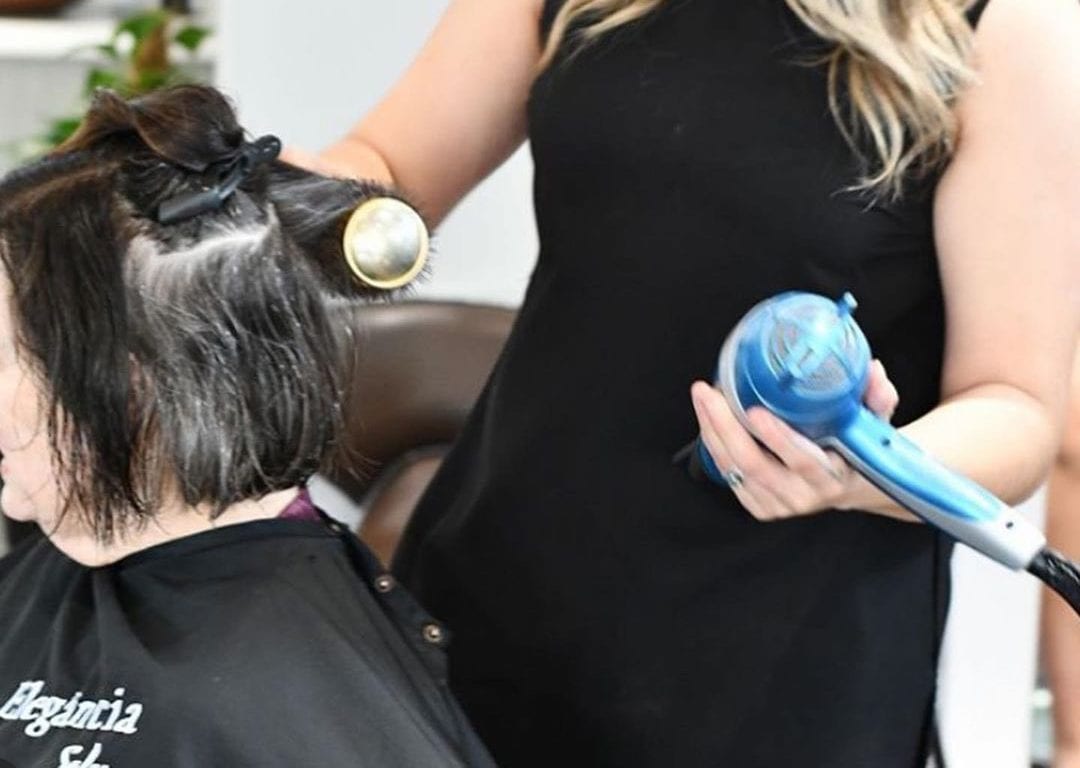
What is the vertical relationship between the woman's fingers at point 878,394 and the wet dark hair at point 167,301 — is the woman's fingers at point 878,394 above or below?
above

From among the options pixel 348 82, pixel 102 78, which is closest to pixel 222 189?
pixel 348 82

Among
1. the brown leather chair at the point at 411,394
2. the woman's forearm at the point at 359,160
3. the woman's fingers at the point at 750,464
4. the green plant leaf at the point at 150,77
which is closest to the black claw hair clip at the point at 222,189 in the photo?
the woman's forearm at the point at 359,160

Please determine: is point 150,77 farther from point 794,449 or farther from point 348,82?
point 794,449

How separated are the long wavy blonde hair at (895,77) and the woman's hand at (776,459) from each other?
0.69 ft

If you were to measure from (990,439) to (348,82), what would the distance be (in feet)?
4.26

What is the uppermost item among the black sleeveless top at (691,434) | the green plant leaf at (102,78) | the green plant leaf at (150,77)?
the black sleeveless top at (691,434)

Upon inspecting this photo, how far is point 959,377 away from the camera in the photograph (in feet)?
3.28

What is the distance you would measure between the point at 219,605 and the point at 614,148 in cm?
39

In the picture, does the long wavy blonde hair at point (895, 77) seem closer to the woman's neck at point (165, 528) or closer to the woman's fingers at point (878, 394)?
the woman's fingers at point (878, 394)

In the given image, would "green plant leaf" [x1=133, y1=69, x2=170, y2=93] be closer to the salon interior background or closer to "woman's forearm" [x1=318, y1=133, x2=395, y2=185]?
the salon interior background

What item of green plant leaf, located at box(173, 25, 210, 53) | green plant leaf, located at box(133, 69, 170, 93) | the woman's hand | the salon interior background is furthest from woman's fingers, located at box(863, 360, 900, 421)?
green plant leaf, located at box(173, 25, 210, 53)

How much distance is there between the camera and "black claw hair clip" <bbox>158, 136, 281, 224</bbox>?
981 mm

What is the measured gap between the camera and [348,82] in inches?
81.5

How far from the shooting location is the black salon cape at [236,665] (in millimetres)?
1012
